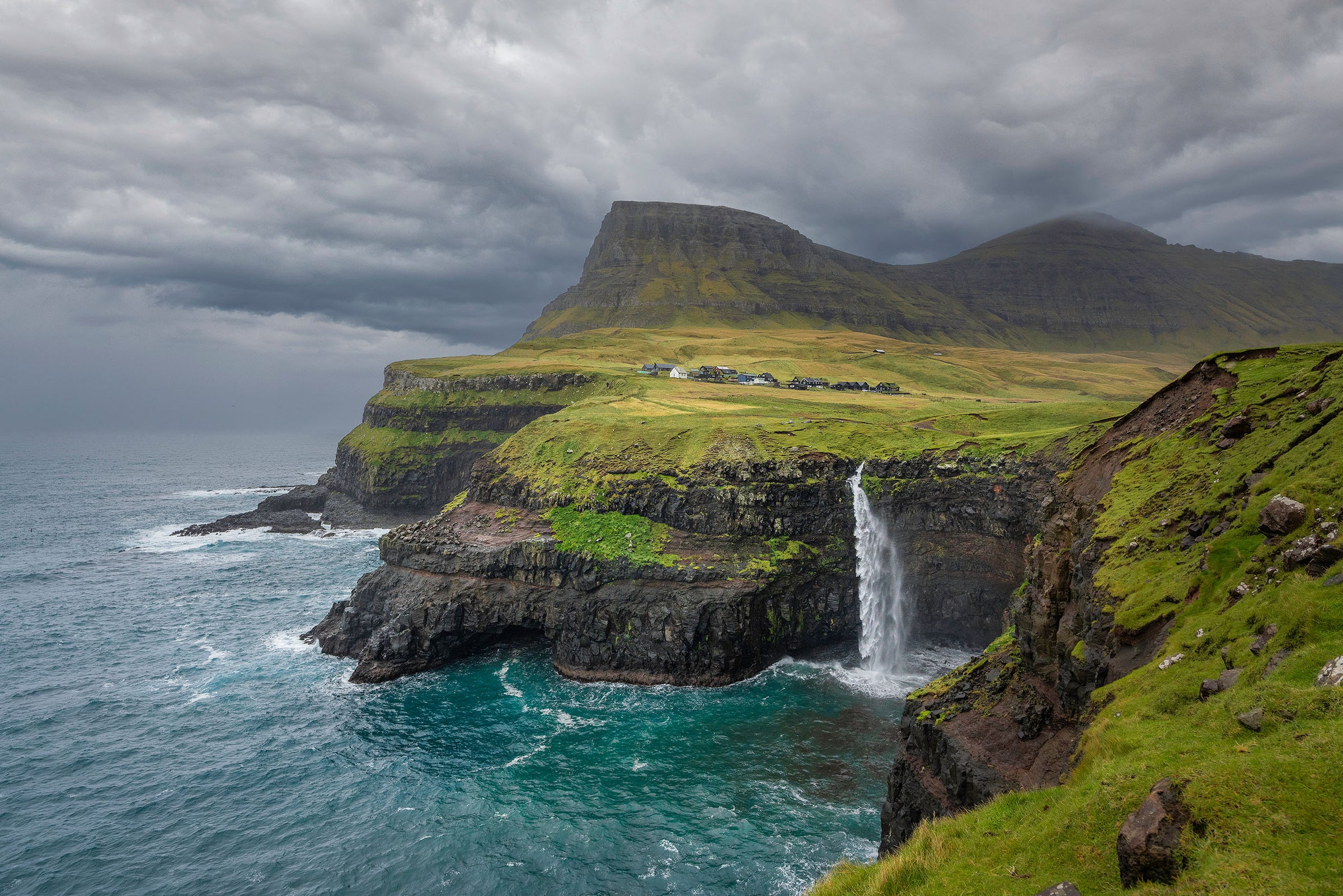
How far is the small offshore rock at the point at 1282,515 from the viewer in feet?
54.5

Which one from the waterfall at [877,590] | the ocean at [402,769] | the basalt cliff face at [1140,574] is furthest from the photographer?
the waterfall at [877,590]

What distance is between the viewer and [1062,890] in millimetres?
11766

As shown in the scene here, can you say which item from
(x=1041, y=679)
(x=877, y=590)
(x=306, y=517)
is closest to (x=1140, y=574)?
(x=1041, y=679)

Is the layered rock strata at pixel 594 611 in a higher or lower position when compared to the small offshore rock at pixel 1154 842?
lower

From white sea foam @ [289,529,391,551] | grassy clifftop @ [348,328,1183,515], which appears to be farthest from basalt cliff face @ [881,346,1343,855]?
white sea foam @ [289,529,391,551]

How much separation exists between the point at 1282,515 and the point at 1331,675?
6.87m

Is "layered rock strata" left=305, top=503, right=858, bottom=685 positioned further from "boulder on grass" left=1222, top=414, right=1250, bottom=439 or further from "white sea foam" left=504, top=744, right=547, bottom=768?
"boulder on grass" left=1222, top=414, right=1250, bottom=439

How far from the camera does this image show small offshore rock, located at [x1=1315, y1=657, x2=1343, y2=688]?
457 inches

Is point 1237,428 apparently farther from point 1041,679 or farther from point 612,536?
point 612,536

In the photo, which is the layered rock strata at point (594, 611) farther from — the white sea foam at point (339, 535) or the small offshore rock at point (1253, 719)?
the white sea foam at point (339, 535)

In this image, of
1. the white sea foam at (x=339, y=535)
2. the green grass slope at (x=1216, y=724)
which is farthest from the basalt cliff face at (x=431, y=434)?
the green grass slope at (x=1216, y=724)

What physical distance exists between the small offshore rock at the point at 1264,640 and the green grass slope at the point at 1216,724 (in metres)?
0.23

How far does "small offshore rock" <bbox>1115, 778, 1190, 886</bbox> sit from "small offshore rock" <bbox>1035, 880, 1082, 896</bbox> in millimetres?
801

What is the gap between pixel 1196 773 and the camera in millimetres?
11727
